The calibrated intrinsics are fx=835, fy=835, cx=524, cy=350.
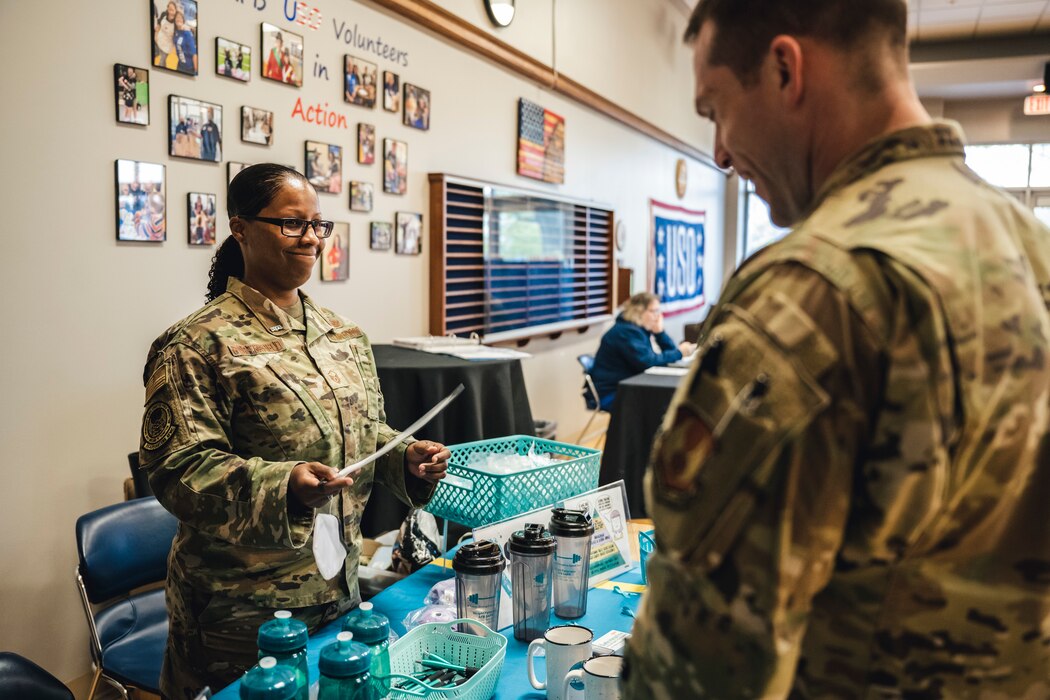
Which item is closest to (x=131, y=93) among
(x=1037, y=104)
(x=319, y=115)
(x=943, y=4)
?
(x=319, y=115)

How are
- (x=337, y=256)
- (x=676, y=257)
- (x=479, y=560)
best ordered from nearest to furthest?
(x=479, y=560) → (x=337, y=256) → (x=676, y=257)

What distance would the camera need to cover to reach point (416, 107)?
447 centimetres

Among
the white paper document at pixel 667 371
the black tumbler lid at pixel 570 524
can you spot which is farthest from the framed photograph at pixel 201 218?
the white paper document at pixel 667 371

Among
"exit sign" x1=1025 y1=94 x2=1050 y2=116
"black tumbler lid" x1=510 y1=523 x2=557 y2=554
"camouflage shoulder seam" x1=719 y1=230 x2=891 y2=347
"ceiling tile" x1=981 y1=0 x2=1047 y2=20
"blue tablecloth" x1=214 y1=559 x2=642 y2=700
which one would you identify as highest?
"ceiling tile" x1=981 y1=0 x2=1047 y2=20

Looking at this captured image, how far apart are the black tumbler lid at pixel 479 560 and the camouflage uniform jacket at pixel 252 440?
29 centimetres

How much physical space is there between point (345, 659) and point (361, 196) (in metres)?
3.20

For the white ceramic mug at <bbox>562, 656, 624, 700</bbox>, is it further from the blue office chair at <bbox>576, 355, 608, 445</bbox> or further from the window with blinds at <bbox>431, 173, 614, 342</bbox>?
the blue office chair at <bbox>576, 355, 608, 445</bbox>

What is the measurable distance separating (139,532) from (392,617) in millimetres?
1125

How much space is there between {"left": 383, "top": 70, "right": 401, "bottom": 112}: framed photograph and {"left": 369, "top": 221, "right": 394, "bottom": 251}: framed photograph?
58 cm

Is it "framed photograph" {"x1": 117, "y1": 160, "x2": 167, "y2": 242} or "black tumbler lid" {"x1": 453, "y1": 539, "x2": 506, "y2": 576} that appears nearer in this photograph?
"black tumbler lid" {"x1": 453, "y1": 539, "x2": 506, "y2": 576}

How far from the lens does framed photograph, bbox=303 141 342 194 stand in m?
3.70

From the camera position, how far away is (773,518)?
622 mm

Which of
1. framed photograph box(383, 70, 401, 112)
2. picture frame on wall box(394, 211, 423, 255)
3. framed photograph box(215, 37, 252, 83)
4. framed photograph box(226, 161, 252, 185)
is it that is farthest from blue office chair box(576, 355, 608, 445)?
framed photograph box(215, 37, 252, 83)

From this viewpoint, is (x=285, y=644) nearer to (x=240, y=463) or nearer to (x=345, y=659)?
(x=345, y=659)
